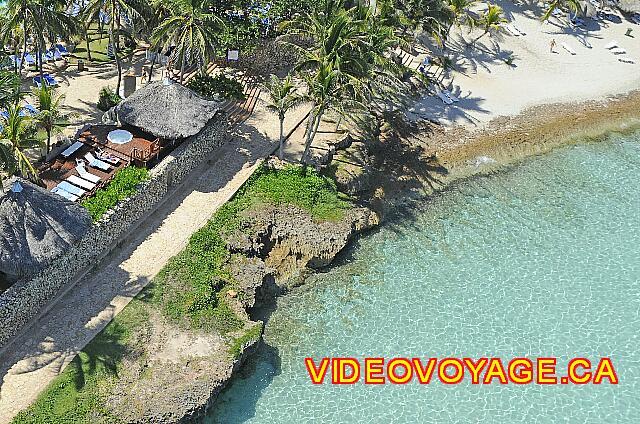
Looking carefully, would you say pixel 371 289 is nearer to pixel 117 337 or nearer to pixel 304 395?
pixel 304 395

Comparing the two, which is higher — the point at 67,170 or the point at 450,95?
the point at 450,95

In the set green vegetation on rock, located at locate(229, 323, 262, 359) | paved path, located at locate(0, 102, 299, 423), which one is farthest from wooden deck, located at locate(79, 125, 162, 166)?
green vegetation on rock, located at locate(229, 323, 262, 359)

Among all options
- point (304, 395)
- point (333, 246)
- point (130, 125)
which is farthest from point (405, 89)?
point (304, 395)

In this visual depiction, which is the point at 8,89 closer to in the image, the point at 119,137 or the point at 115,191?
the point at 115,191

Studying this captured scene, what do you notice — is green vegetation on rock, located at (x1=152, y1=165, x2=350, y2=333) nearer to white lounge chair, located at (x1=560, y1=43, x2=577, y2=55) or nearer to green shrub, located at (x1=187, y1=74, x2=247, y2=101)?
green shrub, located at (x1=187, y1=74, x2=247, y2=101)

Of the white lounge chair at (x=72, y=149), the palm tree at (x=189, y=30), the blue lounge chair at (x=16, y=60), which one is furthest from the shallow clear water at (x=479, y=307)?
the blue lounge chair at (x=16, y=60)

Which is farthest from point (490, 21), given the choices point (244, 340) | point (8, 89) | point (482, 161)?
point (8, 89)

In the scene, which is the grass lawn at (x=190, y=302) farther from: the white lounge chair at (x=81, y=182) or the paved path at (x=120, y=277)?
the white lounge chair at (x=81, y=182)
